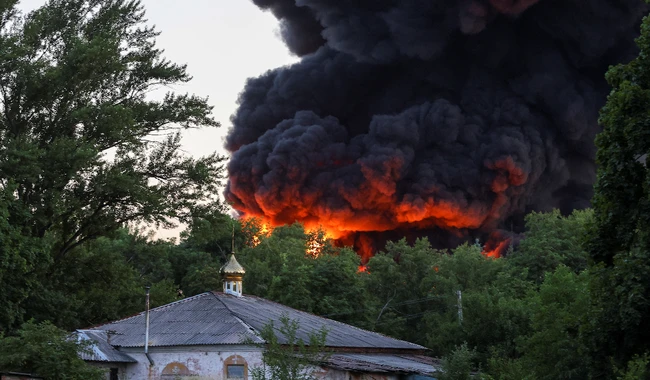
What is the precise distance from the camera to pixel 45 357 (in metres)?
27.4

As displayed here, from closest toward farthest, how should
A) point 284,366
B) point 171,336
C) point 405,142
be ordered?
1. point 284,366
2. point 171,336
3. point 405,142

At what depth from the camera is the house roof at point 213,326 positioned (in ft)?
104

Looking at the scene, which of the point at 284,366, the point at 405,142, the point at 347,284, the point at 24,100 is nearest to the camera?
the point at 284,366

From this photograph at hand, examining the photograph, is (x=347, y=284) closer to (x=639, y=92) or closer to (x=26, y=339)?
(x=26, y=339)

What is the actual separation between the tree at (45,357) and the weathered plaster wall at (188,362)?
381 centimetres

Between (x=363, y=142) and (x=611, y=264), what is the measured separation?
52515 mm

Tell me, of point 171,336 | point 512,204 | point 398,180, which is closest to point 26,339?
point 171,336

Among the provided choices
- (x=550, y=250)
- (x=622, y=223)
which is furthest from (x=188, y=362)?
(x=550, y=250)

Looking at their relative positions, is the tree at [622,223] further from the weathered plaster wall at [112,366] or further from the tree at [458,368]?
the weathered plaster wall at [112,366]

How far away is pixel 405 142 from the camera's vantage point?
238ft

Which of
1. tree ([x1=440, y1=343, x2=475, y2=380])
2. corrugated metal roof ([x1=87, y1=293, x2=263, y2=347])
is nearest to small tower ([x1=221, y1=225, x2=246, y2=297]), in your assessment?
corrugated metal roof ([x1=87, y1=293, x2=263, y2=347])

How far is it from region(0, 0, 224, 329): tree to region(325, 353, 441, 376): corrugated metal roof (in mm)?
8770

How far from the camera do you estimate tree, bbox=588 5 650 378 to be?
2141 centimetres

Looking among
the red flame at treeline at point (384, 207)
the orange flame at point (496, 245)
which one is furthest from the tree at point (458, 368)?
the orange flame at point (496, 245)
